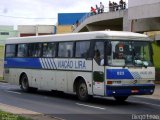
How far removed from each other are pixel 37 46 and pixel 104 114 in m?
9.66

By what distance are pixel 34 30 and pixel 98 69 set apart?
90.2m

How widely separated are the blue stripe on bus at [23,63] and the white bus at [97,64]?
12 centimetres

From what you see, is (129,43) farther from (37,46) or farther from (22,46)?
(22,46)

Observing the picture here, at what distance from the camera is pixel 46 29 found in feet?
353

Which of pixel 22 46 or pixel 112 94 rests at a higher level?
pixel 22 46

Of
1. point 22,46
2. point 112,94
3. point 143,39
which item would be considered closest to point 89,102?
point 112,94

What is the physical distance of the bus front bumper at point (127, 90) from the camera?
19047 mm

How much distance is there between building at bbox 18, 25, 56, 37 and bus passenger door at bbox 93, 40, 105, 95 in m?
86.0

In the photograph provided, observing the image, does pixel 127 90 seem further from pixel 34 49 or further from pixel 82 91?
pixel 34 49

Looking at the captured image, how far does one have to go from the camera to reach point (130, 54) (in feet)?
64.3

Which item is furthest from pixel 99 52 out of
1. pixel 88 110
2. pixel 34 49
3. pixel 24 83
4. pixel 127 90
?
pixel 24 83

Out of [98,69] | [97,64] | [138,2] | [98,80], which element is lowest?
[98,80]

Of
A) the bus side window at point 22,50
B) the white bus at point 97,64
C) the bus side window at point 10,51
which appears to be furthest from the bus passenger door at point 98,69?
the bus side window at point 10,51

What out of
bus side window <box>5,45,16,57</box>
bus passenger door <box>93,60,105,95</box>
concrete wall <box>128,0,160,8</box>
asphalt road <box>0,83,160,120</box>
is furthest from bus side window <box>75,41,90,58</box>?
concrete wall <box>128,0,160,8</box>
